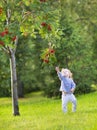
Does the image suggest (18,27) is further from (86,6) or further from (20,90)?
(86,6)

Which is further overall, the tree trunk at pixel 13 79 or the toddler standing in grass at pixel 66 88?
the tree trunk at pixel 13 79

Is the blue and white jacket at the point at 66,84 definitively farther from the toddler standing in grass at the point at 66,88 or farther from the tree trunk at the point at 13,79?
the tree trunk at the point at 13,79

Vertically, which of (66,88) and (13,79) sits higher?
(13,79)

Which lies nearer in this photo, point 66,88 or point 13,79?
point 66,88

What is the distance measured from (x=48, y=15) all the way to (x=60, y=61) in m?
19.0

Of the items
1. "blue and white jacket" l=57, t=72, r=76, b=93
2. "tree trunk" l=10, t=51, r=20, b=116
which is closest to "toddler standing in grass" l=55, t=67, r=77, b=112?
"blue and white jacket" l=57, t=72, r=76, b=93

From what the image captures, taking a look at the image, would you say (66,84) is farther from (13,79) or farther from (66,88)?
(13,79)

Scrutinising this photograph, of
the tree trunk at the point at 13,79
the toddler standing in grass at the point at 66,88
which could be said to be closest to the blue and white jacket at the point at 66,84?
the toddler standing in grass at the point at 66,88

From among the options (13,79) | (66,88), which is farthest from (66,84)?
(13,79)

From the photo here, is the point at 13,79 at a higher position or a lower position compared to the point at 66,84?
higher

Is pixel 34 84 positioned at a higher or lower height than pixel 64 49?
lower

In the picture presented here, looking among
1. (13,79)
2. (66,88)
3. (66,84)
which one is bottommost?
(66,88)

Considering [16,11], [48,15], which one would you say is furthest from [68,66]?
[48,15]

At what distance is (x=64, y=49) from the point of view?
31.8 meters
